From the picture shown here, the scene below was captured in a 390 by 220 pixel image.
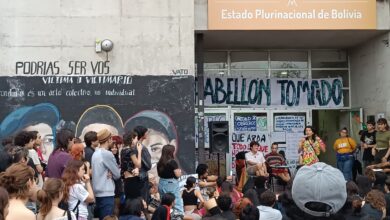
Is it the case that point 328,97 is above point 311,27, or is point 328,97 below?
below

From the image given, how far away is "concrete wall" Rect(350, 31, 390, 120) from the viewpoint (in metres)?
14.2

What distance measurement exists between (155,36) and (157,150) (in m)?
2.81

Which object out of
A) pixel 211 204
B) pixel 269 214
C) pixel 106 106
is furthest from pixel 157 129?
pixel 269 214

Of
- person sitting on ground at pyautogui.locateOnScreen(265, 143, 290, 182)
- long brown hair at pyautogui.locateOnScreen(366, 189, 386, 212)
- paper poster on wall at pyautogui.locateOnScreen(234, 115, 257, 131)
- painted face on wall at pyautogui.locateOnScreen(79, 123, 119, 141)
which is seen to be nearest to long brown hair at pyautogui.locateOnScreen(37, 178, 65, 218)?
long brown hair at pyautogui.locateOnScreen(366, 189, 386, 212)

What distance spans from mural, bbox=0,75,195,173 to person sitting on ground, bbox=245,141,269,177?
67.2 inches

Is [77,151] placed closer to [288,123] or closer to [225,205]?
[225,205]

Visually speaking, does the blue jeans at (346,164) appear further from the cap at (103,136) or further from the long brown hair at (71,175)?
the long brown hair at (71,175)

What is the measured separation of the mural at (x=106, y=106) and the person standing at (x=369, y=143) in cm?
468

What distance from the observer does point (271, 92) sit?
54.8 ft

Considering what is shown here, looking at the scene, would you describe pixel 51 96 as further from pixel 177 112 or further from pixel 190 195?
pixel 190 195

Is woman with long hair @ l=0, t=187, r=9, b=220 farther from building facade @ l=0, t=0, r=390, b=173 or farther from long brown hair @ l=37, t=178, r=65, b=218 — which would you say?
building facade @ l=0, t=0, r=390, b=173

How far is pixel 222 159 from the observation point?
16141mm

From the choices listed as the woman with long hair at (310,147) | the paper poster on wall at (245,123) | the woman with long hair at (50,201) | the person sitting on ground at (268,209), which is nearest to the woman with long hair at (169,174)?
the person sitting on ground at (268,209)

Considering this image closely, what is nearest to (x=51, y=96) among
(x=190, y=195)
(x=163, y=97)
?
(x=163, y=97)
